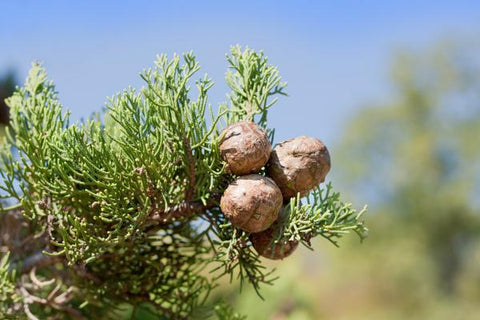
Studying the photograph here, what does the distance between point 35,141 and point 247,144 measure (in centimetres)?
34

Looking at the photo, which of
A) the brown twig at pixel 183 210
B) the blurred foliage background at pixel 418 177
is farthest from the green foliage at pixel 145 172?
the blurred foliage background at pixel 418 177

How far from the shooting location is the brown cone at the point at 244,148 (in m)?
0.76

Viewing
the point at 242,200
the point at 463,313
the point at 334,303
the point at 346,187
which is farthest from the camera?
the point at 334,303

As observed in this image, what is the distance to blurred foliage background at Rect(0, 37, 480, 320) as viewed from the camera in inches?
536

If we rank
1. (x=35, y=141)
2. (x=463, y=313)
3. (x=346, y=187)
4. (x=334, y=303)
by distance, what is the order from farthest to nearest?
(x=334, y=303), (x=346, y=187), (x=463, y=313), (x=35, y=141)

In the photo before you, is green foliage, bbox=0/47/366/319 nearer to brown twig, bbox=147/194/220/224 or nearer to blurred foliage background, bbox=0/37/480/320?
brown twig, bbox=147/194/220/224

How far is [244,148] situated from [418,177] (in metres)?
13.8

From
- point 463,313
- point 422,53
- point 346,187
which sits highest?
point 422,53

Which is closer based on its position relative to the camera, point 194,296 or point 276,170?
point 276,170

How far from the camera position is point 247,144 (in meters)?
0.76

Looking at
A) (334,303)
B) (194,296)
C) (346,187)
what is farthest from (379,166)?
(194,296)

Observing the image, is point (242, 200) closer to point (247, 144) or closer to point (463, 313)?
point (247, 144)

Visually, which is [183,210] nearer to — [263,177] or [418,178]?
[263,177]

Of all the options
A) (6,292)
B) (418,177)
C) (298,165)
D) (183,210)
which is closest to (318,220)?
(298,165)
